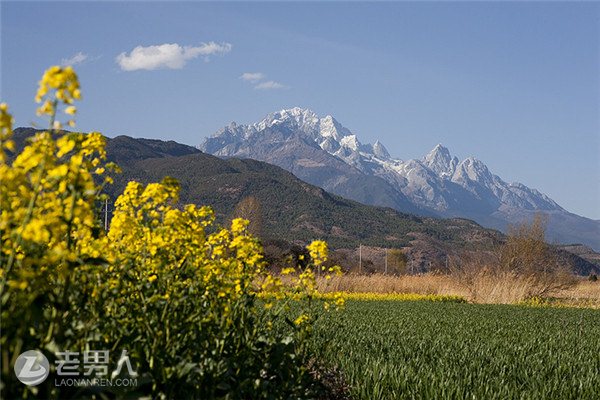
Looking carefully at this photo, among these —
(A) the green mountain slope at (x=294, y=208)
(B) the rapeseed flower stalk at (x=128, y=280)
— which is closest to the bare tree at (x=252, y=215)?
(B) the rapeseed flower stalk at (x=128, y=280)

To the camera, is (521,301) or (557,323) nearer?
(557,323)

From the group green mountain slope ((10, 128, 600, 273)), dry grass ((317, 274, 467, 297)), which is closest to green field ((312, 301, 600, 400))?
dry grass ((317, 274, 467, 297))

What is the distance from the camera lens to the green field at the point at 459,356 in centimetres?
568

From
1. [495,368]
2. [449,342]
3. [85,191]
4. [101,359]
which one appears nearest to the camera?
[85,191]

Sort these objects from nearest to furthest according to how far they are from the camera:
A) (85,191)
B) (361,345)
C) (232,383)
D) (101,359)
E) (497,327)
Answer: (85,191), (101,359), (232,383), (361,345), (497,327)

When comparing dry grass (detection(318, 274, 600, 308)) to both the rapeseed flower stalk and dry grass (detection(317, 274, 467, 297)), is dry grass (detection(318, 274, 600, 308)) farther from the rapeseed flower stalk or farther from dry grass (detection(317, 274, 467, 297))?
the rapeseed flower stalk

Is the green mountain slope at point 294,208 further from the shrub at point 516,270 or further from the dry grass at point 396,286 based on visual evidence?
the dry grass at point 396,286

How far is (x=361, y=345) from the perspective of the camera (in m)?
8.32

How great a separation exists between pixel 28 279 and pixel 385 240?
117 metres

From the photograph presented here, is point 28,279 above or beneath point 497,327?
above

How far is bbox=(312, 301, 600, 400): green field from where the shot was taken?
5680 millimetres

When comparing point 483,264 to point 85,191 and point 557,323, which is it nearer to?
point 557,323

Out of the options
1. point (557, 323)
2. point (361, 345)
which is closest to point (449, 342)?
point (361, 345)

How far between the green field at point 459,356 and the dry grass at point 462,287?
935cm
